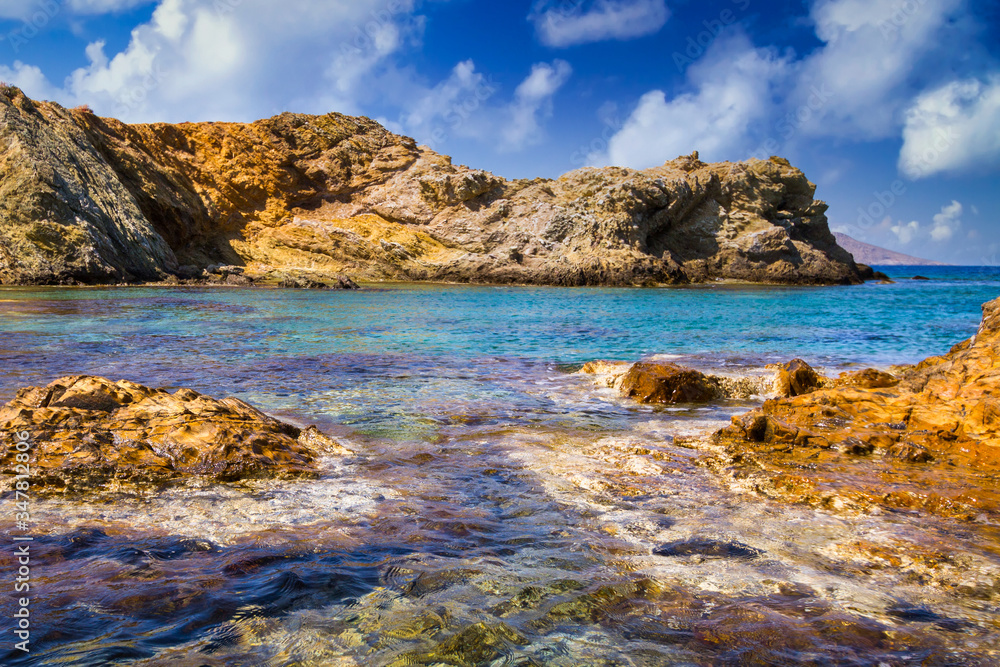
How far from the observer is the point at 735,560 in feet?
11.1

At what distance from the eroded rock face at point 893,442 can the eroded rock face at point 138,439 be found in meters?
4.08

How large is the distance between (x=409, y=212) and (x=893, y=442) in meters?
49.8

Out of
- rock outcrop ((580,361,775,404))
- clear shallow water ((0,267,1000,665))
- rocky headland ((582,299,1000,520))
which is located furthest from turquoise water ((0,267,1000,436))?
rocky headland ((582,299,1000,520))

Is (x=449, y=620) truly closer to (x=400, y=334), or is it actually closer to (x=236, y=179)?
(x=400, y=334)

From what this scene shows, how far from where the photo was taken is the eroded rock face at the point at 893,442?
4488mm

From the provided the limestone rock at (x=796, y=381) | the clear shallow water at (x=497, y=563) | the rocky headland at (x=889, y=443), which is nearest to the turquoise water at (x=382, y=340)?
the clear shallow water at (x=497, y=563)

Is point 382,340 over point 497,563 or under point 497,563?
over

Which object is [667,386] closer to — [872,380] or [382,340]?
[872,380]

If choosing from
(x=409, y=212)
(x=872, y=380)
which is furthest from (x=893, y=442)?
(x=409, y=212)

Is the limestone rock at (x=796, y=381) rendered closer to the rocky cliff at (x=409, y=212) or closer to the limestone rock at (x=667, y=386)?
the limestone rock at (x=667, y=386)

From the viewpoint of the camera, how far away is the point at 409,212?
52.3m

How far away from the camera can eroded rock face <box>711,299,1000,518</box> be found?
14.7 ft

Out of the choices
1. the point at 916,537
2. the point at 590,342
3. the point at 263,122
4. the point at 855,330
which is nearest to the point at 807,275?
the point at 855,330

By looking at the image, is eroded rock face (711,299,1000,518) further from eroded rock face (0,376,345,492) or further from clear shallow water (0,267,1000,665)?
eroded rock face (0,376,345,492)
